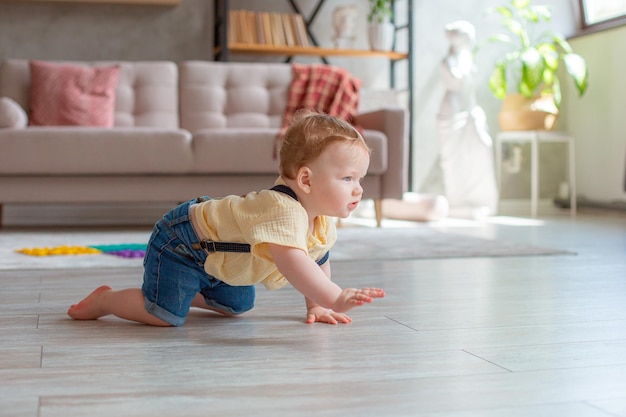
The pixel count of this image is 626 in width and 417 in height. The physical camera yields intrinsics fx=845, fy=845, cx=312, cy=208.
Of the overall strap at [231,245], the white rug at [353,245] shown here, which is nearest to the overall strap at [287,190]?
the overall strap at [231,245]

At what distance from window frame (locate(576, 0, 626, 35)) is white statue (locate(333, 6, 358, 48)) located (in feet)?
4.78

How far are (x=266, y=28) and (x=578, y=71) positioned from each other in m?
1.74

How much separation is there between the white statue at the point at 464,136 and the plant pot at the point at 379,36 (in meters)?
0.34

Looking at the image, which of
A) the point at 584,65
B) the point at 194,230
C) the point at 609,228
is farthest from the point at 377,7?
the point at 194,230

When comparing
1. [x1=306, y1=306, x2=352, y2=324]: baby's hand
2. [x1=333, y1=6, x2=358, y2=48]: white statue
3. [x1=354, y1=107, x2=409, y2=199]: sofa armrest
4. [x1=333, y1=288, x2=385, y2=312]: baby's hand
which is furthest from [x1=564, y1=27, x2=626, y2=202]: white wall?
[x1=333, y1=288, x2=385, y2=312]: baby's hand

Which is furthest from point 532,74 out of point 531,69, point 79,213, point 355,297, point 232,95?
point 355,297

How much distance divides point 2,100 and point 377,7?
7.01 feet

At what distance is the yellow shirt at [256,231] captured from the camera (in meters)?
1.25

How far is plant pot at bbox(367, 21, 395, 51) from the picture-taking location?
15.4ft

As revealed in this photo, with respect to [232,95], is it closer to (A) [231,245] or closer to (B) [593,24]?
(B) [593,24]

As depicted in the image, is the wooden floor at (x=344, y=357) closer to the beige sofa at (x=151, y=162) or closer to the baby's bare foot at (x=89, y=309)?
the baby's bare foot at (x=89, y=309)

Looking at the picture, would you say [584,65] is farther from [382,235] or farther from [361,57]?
[382,235]

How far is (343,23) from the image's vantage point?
4688 mm

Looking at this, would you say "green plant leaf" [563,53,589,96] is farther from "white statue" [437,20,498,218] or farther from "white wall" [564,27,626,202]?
"white statue" [437,20,498,218]
